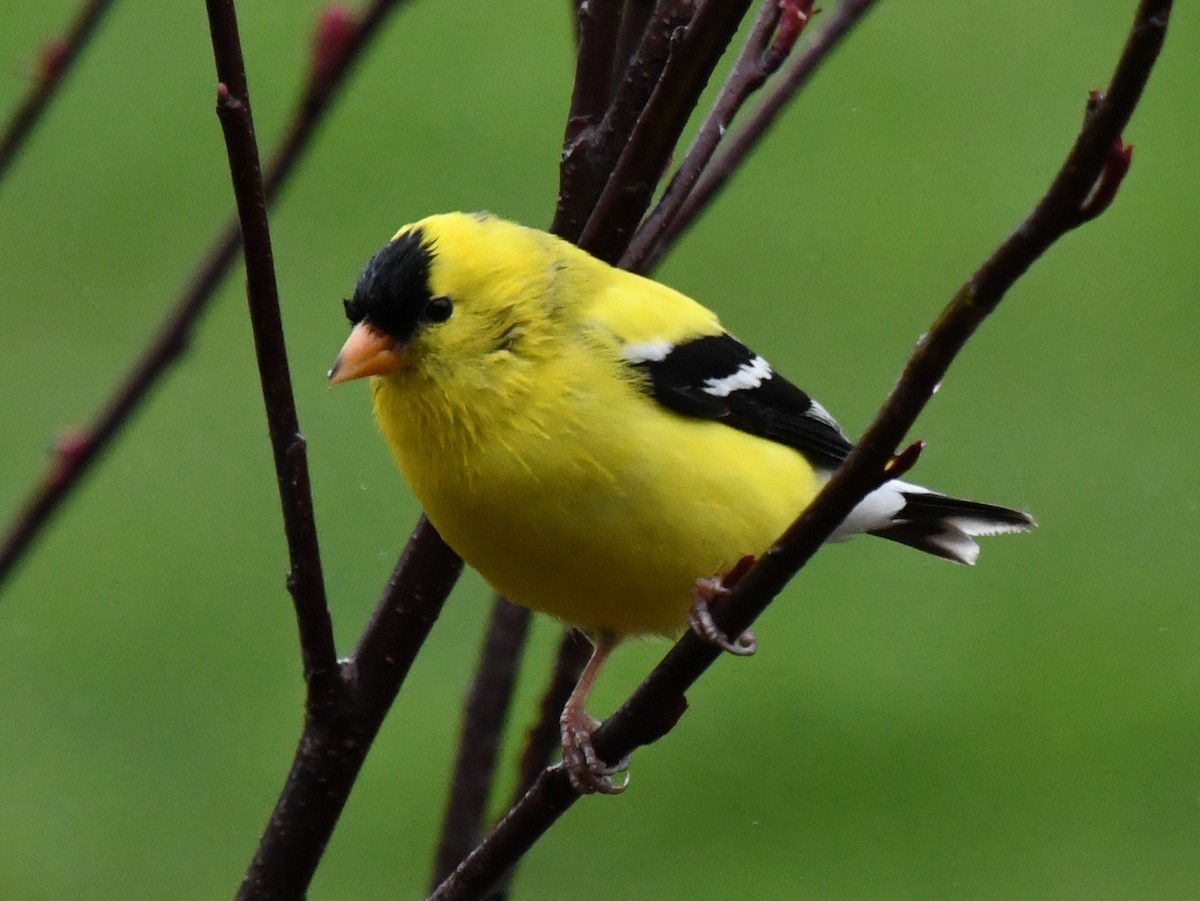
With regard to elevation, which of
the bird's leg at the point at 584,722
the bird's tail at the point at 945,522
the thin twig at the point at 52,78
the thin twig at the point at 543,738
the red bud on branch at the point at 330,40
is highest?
the red bud on branch at the point at 330,40

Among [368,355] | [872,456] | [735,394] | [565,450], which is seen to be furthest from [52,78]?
[735,394]

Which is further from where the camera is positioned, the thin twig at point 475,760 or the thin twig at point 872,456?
the thin twig at point 475,760

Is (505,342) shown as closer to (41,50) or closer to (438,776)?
(41,50)

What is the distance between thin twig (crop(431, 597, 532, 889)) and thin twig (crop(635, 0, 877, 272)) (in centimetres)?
62

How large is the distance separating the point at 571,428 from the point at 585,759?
1.51 ft

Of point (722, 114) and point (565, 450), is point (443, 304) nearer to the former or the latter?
point (565, 450)

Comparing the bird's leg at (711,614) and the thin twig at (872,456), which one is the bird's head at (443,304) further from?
the thin twig at (872,456)

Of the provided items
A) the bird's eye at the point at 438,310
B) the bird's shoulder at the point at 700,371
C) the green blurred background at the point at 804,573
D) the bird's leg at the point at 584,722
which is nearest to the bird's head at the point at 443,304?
the bird's eye at the point at 438,310

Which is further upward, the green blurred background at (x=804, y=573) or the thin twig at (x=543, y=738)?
the thin twig at (x=543, y=738)

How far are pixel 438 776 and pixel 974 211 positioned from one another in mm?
3589

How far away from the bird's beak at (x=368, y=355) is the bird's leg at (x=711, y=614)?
54cm

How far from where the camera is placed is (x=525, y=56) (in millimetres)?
8695

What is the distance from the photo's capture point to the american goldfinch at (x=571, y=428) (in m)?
2.38

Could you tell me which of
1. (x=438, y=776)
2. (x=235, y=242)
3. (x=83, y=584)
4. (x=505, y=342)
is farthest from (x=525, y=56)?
(x=235, y=242)
